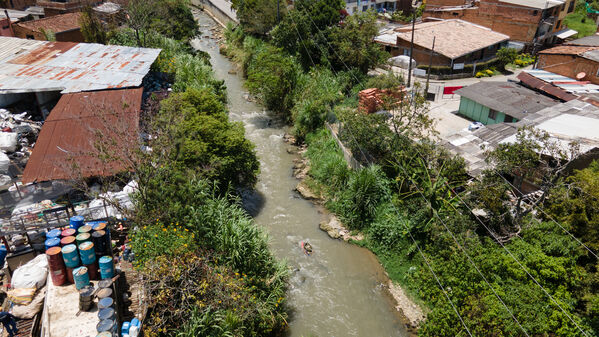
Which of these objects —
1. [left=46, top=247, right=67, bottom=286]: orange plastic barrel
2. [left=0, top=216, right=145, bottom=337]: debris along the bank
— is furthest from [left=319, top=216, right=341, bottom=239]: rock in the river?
[left=46, top=247, right=67, bottom=286]: orange plastic barrel

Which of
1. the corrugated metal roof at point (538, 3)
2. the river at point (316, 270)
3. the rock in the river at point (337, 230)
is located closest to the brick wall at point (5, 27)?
the river at point (316, 270)

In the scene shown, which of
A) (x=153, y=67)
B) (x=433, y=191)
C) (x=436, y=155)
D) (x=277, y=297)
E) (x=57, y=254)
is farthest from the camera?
(x=153, y=67)

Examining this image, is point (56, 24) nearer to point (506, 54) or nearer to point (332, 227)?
point (332, 227)

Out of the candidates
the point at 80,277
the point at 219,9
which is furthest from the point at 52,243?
the point at 219,9

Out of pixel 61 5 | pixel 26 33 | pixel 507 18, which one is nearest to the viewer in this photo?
pixel 26 33

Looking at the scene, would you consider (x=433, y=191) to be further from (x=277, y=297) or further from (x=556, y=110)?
(x=556, y=110)

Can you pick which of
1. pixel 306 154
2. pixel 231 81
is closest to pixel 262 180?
pixel 306 154

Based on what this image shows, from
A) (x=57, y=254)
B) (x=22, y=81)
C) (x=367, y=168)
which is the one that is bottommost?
(x=367, y=168)
